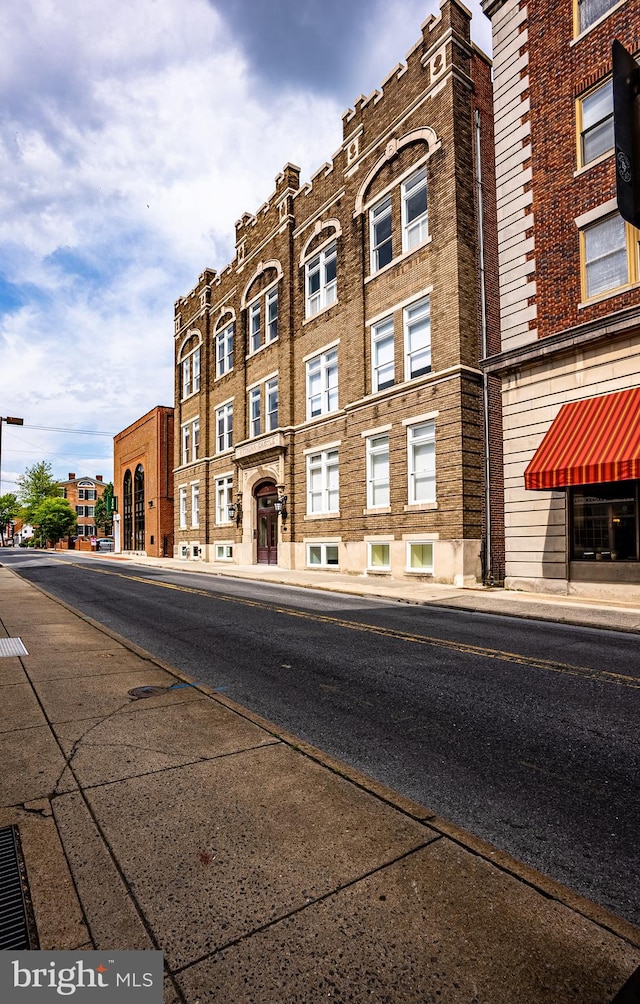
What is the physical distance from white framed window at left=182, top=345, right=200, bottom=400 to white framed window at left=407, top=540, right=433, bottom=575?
23.2 metres

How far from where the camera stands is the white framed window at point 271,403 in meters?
28.6

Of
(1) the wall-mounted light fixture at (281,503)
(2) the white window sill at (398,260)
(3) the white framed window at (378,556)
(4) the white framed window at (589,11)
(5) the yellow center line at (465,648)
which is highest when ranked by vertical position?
(4) the white framed window at (589,11)

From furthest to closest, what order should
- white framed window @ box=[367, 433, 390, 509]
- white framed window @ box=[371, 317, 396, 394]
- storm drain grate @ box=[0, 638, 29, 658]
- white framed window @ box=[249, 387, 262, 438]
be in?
1. white framed window @ box=[249, 387, 262, 438]
2. white framed window @ box=[371, 317, 396, 394]
3. white framed window @ box=[367, 433, 390, 509]
4. storm drain grate @ box=[0, 638, 29, 658]

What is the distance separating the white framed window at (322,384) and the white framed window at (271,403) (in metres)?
3.19

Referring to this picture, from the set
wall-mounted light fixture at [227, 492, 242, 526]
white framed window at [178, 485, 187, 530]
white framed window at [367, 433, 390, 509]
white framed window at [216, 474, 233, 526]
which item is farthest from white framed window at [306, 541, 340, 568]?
white framed window at [178, 485, 187, 530]

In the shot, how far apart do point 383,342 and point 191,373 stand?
20859 millimetres

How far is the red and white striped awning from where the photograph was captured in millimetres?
12586

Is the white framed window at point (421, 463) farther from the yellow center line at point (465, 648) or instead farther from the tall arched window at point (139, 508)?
the tall arched window at point (139, 508)

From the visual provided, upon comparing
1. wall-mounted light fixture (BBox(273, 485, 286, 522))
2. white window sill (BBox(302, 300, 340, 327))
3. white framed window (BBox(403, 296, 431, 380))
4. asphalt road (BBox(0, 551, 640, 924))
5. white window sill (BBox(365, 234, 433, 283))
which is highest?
white window sill (BBox(365, 234, 433, 283))


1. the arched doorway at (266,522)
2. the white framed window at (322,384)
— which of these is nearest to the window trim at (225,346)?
the arched doorway at (266,522)

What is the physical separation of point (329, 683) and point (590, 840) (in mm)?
3583

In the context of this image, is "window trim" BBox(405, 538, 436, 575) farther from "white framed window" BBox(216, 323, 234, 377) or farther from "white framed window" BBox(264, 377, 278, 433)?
"white framed window" BBox(216, 323, 234, 377)

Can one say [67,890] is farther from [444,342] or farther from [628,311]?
[444,342]

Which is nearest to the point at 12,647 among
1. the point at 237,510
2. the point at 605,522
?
the point at 605,522
